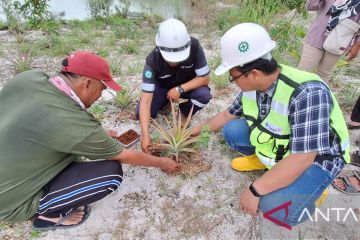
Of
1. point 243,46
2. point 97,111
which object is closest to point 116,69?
point 97,111

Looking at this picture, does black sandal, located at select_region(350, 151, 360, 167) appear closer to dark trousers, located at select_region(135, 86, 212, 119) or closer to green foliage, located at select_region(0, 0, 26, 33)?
dark trousers, located at select_region(135, 86, 212, 119)

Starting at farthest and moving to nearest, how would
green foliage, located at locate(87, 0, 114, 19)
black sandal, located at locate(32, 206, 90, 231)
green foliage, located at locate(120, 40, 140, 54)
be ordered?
1. green foliage, located at locate(87, 0, 114, 19)
2. green foliage, located at locate(120, 40, 140, 54)
3. black sandal, located at locate(32, 206, 90, 231)

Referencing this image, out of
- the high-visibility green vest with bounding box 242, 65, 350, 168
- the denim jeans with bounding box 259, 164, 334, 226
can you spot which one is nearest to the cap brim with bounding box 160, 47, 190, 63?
the high-visibility green vest with bounding box 242, 65, 350, 168

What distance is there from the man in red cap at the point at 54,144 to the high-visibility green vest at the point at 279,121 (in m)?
0.83

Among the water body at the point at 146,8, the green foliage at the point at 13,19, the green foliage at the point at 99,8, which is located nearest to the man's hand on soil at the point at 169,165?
the green foliage at the point at 13,19

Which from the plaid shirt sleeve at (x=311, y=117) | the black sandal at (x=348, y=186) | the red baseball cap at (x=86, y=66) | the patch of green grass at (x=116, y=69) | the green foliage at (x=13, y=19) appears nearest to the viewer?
the plaid shirt sleeve at (x=311, y=117)

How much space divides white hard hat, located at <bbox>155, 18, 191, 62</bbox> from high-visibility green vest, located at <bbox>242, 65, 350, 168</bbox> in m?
0.67

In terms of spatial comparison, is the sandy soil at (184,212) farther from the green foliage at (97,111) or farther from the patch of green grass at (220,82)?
the patch of green grass at (220,82)

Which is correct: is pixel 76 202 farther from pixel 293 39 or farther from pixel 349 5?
pixel 293 39

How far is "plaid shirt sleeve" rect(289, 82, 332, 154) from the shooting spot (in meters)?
1.51

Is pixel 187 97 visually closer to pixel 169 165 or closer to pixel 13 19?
pixel 169 165

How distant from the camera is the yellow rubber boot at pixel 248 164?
2.40 m

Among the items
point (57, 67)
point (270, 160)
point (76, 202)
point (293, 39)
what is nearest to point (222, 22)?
point (293, 39)

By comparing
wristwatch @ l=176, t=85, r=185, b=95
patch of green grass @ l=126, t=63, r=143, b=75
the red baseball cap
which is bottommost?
patch of green grass @ l=126, t=63, r=143, b=75
